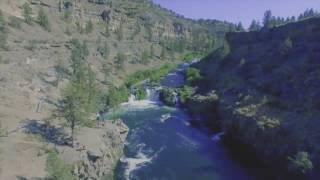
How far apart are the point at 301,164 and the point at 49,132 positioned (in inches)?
1578

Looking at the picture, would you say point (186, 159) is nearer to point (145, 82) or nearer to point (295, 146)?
point (295, 146)

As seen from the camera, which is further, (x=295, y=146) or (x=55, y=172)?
(x=295, y=146)

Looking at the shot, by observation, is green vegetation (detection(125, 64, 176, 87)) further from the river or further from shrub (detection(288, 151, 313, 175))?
shrub (detection(288, 151, 313, 175))

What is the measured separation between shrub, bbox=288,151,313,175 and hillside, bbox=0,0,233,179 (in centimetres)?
3378

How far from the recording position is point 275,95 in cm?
7625

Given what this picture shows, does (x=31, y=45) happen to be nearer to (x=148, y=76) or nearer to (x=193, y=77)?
(x=148, y=76)

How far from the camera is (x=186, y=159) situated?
65.1m

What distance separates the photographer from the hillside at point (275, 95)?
56.0m

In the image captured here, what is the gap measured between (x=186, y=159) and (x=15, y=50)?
64554mm

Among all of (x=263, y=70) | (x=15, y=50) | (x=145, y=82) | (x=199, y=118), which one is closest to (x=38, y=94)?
(x=15, y=50)

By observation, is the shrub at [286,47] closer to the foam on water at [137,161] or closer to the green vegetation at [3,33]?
→ the foam on water at [137,161]

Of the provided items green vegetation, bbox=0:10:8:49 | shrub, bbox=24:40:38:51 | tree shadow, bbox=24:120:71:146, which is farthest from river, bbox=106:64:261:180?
green vegetation, bbox=0:10:8:49

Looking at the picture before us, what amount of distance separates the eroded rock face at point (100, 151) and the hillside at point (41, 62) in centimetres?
342

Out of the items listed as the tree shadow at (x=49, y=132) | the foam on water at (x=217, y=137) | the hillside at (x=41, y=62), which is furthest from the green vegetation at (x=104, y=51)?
the tree shadow at (x=49, y=132)
